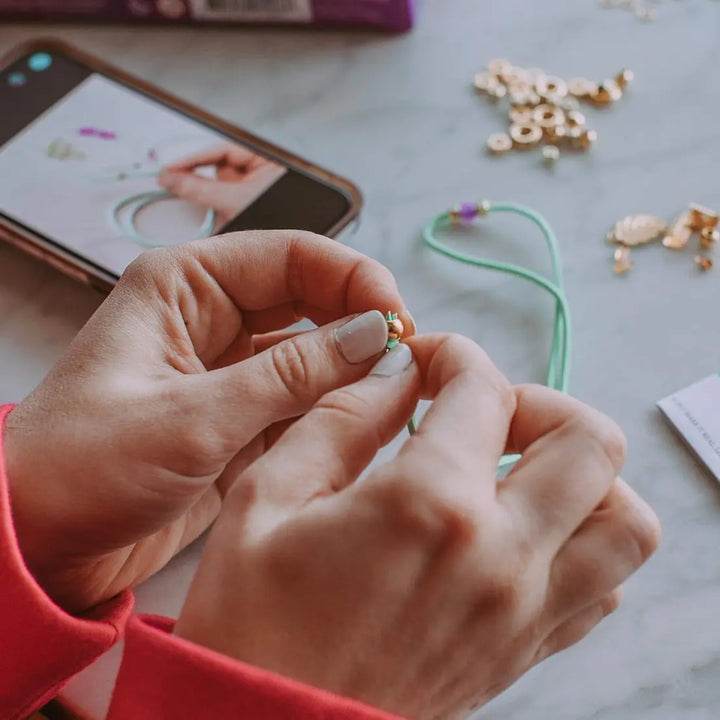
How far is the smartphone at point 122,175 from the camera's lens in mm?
681

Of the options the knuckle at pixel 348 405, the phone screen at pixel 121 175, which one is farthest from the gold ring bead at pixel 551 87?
the knuckle at pixel 348 405

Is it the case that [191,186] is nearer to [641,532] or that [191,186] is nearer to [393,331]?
[393,331]

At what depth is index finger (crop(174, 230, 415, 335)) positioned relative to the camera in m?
0.51

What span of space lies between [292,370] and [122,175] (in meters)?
0.34

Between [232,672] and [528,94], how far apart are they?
565mm

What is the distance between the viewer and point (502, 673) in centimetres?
40

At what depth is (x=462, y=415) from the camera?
40 cm

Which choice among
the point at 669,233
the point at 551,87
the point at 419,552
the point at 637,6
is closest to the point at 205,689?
the point at 419,552

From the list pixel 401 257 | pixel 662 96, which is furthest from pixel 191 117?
pixel 662 96

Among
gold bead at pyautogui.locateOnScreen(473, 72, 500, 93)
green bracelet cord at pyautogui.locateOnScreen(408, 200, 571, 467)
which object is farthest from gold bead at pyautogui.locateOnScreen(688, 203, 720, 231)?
gold bead at pyautogui.locateOnScreen(473, 72, 500, 93)

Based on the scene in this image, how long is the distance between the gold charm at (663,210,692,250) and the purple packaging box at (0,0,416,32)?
12.2 inches

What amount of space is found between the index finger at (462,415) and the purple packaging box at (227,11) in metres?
0.46

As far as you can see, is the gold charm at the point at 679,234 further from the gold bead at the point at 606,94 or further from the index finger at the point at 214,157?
the index finger at the point at 214,157

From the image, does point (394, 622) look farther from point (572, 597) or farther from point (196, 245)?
point (196, 245)
